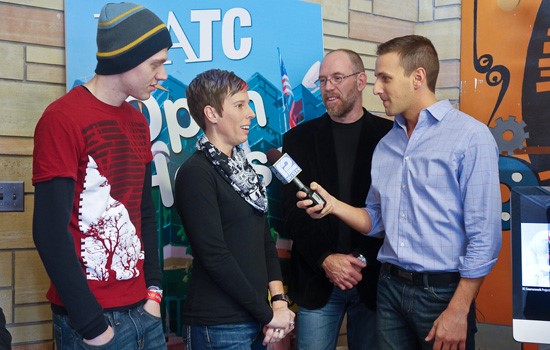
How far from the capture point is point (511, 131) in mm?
3092

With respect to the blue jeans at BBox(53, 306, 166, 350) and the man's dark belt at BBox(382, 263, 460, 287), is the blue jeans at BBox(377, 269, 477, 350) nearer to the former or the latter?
the man's dark belt at BBox(382, 263, 460, 287)

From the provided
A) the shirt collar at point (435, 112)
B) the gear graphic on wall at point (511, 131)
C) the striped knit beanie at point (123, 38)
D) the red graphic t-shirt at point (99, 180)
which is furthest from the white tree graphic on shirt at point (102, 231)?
the gear graphic on wall at point (511, 131)

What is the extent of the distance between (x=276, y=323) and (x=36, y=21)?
1.38 m

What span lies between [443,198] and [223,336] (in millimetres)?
848

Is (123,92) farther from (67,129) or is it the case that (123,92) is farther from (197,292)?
(197,292)

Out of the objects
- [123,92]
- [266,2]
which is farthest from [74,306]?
[266,2]

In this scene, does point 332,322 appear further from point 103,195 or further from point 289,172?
point 103,195

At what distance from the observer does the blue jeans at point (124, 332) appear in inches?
66.4

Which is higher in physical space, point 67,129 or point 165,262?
point 67,129

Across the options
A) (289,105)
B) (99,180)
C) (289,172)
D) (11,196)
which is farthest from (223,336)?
(289,105)

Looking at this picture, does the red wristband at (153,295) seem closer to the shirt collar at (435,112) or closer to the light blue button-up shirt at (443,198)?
the light blue button-up shirt at (443,198)

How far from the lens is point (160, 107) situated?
2.57 metres

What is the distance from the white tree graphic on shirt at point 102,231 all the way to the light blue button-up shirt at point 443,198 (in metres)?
0.94

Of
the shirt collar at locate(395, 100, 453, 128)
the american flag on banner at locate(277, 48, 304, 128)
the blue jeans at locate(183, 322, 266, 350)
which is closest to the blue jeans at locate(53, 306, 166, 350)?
the blue jeans at locate(183, 322, 266, 350)
